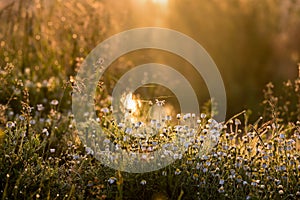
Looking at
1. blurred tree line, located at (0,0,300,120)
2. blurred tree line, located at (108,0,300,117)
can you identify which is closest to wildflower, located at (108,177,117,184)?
blurred tree line, located at (0,0,300,120)

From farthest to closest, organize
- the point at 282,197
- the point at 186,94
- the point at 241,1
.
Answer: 1. the point at 241,1
2. the point at 186,94
3. the point at 282,197

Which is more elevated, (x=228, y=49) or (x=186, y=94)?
(x=228, y=49)

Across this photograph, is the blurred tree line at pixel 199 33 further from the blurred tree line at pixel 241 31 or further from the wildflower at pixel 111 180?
the wildflower at pixel 111 180

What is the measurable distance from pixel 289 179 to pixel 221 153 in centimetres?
41

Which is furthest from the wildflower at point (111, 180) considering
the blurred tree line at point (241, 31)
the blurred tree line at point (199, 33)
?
the blurred tree line at point (241, 31)

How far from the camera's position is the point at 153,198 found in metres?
3.33

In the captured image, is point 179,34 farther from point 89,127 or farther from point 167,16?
point 89,127

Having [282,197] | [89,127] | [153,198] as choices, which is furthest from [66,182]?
[282,197]

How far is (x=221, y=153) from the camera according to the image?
11.4ft

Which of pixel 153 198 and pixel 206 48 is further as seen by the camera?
pixel 206 48

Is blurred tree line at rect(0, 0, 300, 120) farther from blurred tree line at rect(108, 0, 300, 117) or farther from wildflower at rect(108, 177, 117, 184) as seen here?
wildflower at rect(108, 177, 117, 184)

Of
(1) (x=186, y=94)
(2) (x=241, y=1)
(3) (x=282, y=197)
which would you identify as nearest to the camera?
(3) (x=282, y=197)

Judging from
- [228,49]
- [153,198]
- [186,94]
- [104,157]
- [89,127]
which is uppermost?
[228,49]

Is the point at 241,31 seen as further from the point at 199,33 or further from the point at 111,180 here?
the point at 111,180
